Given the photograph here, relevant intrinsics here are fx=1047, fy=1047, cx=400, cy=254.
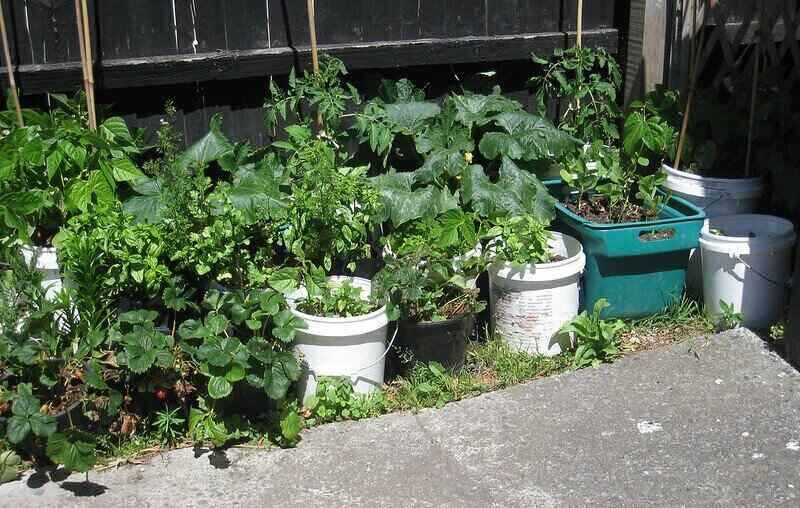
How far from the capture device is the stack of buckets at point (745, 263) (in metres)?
4.86

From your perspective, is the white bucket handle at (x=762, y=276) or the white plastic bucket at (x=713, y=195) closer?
the white bucket handle at (x=762, y=276)

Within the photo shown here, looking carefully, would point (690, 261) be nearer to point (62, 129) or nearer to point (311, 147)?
point (311, 147)

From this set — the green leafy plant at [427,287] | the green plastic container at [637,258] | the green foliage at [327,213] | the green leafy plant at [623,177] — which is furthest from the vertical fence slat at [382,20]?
the green leafy plant at [427,287]

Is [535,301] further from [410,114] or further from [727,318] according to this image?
[410,114]

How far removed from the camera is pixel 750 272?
4879mm

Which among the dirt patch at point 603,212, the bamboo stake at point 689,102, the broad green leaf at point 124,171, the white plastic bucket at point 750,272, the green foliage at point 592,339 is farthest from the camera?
the bamboo stake at point 689,102

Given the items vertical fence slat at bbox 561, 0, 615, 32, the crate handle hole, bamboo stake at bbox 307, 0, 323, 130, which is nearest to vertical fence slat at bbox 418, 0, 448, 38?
bamboo stake at bbox 307, 0, 323, 130

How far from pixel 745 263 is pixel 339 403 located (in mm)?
2025

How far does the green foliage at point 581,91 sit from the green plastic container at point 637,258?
0.67m

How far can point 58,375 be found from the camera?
395cm

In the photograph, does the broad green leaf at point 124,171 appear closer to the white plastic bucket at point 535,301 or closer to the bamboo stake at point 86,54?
the bamboo stake at point 86,54

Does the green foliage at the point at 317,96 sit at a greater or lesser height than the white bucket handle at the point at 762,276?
greater

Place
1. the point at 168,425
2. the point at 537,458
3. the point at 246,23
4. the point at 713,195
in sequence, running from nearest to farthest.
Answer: the point at 537,458 < the point at 168,425 < the point at 246,23 < the point at 713,195

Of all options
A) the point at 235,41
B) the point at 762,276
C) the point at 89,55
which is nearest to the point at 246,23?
the point at 235,41
